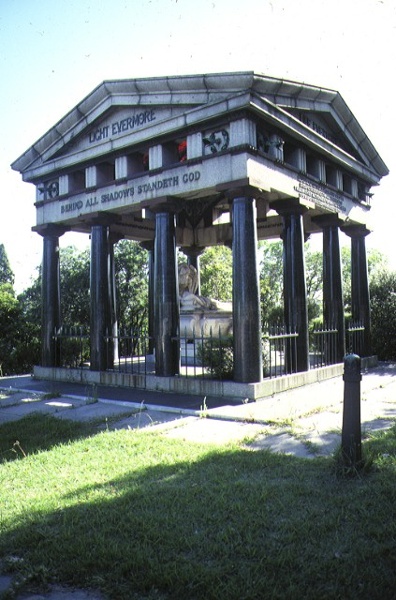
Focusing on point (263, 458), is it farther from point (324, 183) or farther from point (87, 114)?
point (87, 114)

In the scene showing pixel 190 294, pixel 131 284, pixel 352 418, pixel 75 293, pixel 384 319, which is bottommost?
pixel 352 418

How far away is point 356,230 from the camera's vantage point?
14070 mm

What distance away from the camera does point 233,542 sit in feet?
10.3

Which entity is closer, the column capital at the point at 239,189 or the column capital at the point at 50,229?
the column capital at the point at 239,189

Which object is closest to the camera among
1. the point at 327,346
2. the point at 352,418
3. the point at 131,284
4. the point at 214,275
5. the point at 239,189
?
the point at 352,418

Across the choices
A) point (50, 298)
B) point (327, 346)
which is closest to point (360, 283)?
point (327, 346)

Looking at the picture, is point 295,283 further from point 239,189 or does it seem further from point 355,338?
point 355,338

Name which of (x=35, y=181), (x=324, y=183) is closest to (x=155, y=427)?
(x=324, y=183)

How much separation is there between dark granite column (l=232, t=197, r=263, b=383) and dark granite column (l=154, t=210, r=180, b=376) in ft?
5.39

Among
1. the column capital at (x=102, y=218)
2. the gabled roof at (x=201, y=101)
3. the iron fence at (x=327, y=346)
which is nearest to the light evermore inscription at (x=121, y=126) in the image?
the gabled roof at (x=201, y=101)

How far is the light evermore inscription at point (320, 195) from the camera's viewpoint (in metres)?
10.7

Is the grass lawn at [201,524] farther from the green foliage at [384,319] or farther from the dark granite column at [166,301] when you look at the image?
the green foliage at [384,319]

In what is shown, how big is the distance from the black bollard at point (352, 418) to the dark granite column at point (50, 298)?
30.7 feet

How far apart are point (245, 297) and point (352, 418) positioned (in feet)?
14.0
